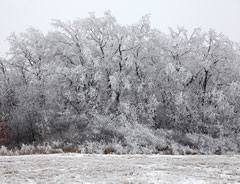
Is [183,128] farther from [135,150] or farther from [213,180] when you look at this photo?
[213,180]

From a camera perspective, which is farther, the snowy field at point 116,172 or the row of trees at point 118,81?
the row of trees at point 118,81

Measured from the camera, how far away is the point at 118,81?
974 inches

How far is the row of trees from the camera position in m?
23.3

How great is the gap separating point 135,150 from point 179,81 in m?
10.2

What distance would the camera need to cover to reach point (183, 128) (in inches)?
967

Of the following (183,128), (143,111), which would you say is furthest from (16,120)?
(183,128)

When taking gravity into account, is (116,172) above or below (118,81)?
below

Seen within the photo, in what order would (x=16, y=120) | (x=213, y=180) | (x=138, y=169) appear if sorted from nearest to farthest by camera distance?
(x=213, y=180), (x=138, y=169), (x=16, y=120)

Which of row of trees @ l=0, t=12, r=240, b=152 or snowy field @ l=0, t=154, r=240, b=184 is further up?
row of trees @ l=0, t=12, r=240, b=152

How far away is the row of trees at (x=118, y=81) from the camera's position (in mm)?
23266

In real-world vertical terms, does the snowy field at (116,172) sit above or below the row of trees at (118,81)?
below

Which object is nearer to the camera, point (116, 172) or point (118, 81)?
point (116, 172)

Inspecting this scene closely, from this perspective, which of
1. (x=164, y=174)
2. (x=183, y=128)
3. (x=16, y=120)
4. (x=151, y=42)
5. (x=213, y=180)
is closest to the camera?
(x=213, y=180)

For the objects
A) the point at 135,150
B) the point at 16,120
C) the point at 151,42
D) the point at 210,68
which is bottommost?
the point at 135,150
